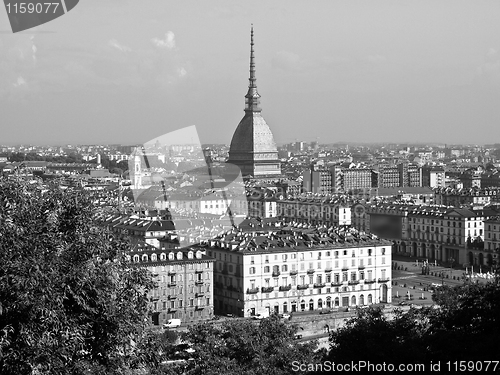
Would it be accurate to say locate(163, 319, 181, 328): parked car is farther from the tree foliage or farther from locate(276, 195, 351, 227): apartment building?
locate(276, 195, 351, 227): apartment building

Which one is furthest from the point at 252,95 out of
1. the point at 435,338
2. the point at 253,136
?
the point at 435,338

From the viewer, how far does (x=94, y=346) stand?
31.4 feet

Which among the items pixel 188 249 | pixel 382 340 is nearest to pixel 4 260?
pixel 382 340

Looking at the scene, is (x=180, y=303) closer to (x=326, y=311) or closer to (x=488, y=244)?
(x=326, y=311)

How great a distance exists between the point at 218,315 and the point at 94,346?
822 inches

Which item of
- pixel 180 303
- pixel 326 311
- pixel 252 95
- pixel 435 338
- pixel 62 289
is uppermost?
pixel 252 95

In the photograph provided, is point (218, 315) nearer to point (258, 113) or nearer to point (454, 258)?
point (454, 258)

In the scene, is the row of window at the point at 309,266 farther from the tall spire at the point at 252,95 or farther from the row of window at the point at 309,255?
the tall spire at the point at 252,95

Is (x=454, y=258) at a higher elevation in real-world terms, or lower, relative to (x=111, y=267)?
lower

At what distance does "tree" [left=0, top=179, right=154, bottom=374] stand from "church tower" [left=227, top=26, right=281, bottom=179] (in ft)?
226

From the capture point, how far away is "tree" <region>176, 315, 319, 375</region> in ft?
49.8

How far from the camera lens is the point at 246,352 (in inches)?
625

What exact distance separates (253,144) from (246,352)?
65390mm

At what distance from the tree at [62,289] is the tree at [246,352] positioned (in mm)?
4985
